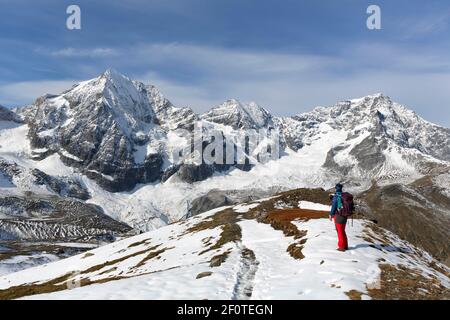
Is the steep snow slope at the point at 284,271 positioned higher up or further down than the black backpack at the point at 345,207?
further down

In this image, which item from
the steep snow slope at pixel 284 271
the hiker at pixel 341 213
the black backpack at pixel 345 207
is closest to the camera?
the steep snow slope at pixel 284 271

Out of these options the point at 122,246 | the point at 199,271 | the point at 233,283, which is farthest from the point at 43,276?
the point at 233,283

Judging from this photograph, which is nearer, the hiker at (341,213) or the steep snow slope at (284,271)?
the steep snow slope at (284,271)

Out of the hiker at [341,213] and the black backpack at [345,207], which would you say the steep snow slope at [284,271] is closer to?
the hiker at [341,213]

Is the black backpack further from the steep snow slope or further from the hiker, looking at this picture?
the steep snow slope

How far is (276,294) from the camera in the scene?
25406mm

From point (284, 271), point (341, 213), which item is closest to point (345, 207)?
point (341, 213)

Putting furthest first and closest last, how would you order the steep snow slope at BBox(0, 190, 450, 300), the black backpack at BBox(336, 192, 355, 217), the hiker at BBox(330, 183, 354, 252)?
1. the black backpack at BBox(336, 192, 355, 217)
2. the hiker at BBox(330, 183, 354, 252)
3. the steep snow slope at BBox(0, 190, 450, 300)

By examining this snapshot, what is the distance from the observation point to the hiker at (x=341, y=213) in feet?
116

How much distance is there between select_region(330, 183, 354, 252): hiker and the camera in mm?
35500

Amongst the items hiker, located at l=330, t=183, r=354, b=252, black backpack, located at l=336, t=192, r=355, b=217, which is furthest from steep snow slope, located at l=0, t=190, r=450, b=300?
black backpack, located at l=336, t=192, r=355, b=217

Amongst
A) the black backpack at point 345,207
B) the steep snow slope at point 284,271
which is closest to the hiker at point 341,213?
the black backpack at point 345,207

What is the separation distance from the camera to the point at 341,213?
117 feet

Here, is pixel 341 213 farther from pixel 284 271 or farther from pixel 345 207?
pixel 284 271
